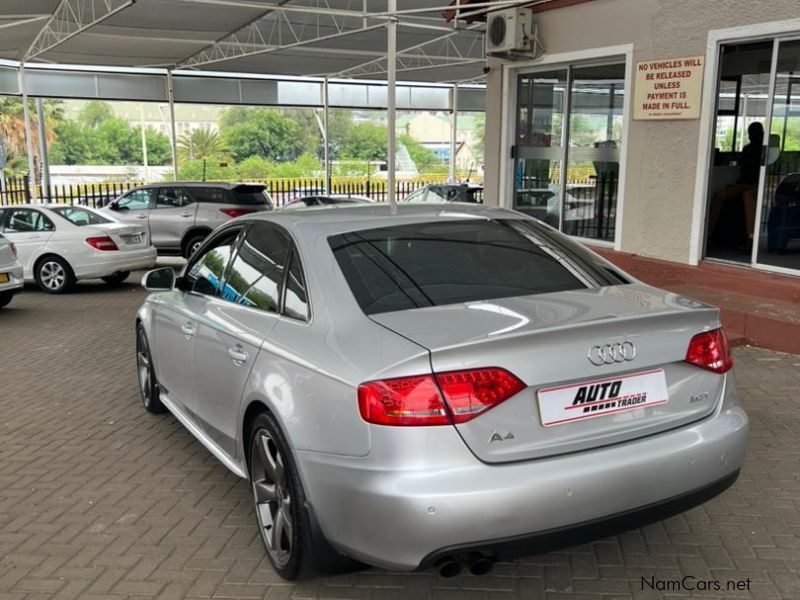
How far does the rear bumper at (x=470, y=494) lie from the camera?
2430 mm

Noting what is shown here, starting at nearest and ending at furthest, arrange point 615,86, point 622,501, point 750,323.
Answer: point 622,501
point 750,323
point 615,86

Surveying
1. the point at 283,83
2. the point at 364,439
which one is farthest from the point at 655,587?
the point at 283,83

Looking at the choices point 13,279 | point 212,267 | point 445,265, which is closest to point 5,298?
point 13,279

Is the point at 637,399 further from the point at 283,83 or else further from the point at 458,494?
the point at 283,83

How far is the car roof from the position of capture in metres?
3.51

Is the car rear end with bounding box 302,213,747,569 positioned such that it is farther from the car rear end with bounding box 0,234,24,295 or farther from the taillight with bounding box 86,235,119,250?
the taillight with bounding box 86,235,119,250

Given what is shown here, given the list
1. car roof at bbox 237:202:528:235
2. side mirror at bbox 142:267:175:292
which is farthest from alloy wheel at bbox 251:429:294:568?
side mirror at bbox 142:267:175:292

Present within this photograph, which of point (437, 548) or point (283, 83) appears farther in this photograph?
point (283, 83)

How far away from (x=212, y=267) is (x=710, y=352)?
9.23 feet

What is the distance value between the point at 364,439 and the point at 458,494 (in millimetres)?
375

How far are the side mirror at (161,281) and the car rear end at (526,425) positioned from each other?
6.84ft

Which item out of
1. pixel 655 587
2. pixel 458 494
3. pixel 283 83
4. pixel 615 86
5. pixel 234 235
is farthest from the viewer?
pixel 283 83

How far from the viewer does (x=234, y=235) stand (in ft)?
14.0

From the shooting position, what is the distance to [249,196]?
1532cm
